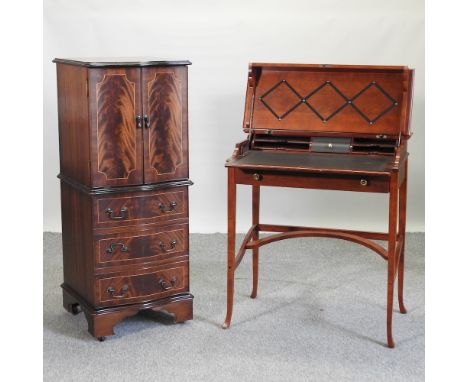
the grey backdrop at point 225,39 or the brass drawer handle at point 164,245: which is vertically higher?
the grey backdrop at point 225,39

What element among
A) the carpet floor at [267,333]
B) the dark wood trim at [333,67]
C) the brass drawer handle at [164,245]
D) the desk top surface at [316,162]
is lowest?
the carpet floor at [267,333]

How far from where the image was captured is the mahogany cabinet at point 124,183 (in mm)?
3531

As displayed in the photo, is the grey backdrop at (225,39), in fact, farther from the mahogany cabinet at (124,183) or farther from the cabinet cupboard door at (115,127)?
the cabinet cupboard door at (115,127)

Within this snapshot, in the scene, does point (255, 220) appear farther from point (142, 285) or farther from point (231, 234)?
point (142, 285)

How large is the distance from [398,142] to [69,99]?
1631 mm

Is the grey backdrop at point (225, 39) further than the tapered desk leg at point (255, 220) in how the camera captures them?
Yes

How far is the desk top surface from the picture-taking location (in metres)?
3.45

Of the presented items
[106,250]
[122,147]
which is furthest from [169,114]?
[106,250]

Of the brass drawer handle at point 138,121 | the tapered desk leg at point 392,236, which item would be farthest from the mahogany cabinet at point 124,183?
the tapered desk leg at point 392,236

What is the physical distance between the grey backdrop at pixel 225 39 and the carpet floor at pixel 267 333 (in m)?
1.15

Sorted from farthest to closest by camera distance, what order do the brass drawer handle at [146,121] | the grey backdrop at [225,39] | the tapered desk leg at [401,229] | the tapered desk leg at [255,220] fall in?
the grey backdrop at [225,39], the tapered desk leg at [255,220], the tapered desk leg at [401,229], the brass drawer handle at [146,121]

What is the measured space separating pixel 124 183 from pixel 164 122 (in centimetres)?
36

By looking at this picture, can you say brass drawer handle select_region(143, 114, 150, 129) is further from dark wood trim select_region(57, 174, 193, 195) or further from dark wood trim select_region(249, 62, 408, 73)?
dark wood trim select_region(249, 62, 408, 73)

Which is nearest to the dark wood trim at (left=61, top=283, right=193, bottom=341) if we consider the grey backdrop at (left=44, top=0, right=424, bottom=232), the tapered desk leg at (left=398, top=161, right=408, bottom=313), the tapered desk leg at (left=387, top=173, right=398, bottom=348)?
the tapered desk leg at (left=387, top=173, right=398, bottom=348)
